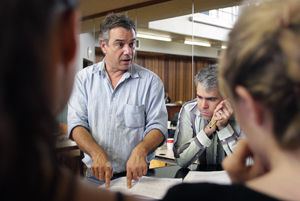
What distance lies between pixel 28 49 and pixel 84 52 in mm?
8003

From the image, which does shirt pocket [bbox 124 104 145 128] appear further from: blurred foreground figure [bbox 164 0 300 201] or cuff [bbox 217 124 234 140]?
blurred foreground figure [bbox 164 0 300 201]

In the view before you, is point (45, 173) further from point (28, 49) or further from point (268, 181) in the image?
point (268, 181)

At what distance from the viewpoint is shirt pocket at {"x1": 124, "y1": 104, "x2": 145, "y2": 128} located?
6.73 feet

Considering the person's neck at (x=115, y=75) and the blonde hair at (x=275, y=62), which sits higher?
the person's neck at (x=115, y=75)

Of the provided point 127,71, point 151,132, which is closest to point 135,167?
point 151,132

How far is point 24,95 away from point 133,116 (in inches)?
67.9

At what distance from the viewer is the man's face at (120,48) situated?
212cm

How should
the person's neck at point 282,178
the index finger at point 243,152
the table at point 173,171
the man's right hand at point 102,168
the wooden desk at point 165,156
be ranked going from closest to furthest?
the person's neck at point 282,178 → the index finger at point 243,152 → the man's right hand at point 102,168 → the table at point 173,171 → the wooden desk at point 165,156

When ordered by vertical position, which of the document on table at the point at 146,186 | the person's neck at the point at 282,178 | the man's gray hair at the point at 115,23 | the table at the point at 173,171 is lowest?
the table at the point at 173,171

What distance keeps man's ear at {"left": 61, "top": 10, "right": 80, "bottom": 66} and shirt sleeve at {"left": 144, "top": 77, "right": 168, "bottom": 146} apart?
1.60 meters

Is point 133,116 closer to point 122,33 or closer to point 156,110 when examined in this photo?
point 156,110

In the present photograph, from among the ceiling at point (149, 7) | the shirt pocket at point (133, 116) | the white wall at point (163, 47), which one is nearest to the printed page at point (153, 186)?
the shirt pocket at point (133, 116)

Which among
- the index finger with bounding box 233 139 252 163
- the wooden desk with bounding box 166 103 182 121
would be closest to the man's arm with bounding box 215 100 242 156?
the index finger with bounding box 233 139 252 163

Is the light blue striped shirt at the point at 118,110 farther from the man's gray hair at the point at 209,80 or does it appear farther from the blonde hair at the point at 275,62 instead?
the blonde hair at the point at 275,62
